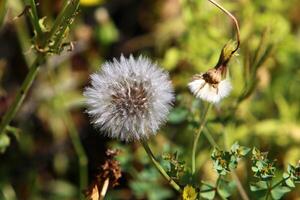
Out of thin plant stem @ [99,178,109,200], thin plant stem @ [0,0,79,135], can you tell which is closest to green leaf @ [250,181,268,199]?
thin plant stem @ [99,178,109,200]

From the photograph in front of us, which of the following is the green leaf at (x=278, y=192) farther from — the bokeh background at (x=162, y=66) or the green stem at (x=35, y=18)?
the green stem at (x=35, y=18)

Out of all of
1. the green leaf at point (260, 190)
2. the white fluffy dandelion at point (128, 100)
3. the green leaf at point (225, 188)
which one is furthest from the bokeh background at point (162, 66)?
the white fluffy dandelion at point (128, 100)

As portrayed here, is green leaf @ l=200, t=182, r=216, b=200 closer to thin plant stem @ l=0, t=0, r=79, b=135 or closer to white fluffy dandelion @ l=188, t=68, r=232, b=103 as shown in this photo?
white fluffy dandelion @ l=188, t=68, r=232, b=103

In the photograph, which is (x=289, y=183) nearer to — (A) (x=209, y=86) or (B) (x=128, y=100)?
(A) (x=209, y=86)

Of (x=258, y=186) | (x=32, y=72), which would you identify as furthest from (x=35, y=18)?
(x=258, y=186)

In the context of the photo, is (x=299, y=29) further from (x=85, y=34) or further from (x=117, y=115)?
(x=117, y=115)

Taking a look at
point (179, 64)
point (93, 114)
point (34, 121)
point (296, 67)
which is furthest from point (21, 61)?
point (93, 114)

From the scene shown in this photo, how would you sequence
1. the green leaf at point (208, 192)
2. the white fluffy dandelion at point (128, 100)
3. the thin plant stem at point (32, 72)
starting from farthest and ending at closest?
1. the green leaf at point (208, 192)
2. the thin plant stem at point (32, 72)
3. the white fluffy dandelion at point (128, 100)
